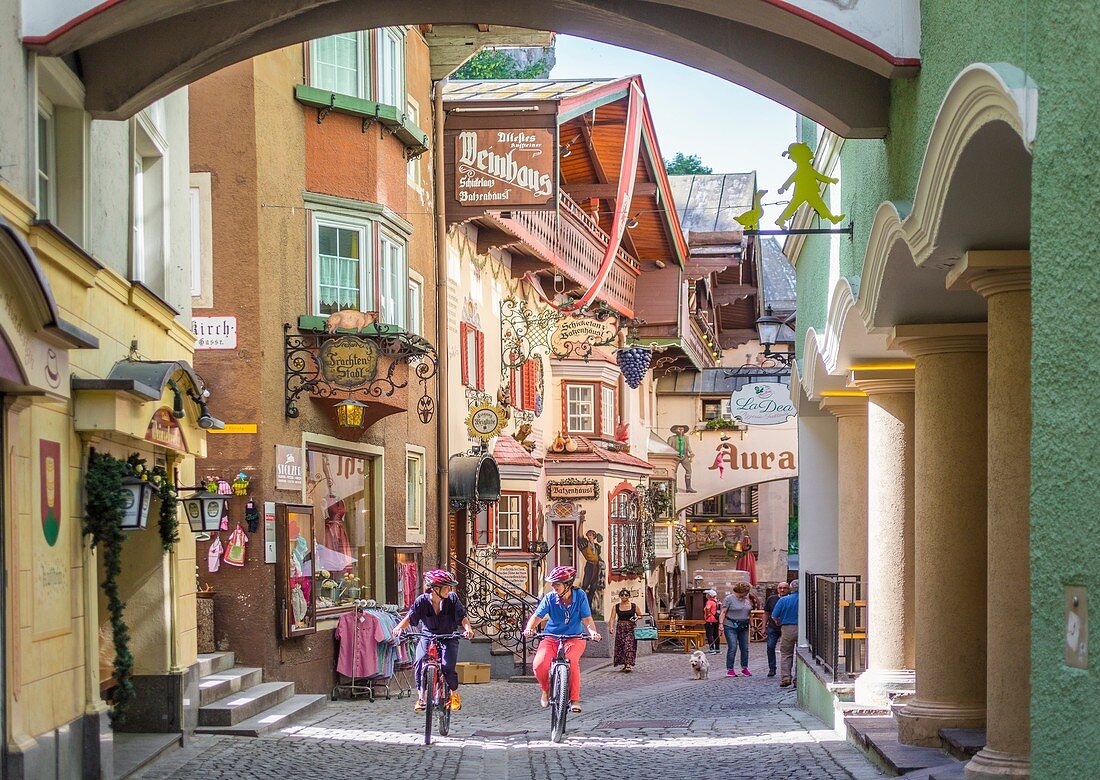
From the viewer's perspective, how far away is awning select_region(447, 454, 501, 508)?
24922 millimetres

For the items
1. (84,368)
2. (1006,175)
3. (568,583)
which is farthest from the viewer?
(568,583)

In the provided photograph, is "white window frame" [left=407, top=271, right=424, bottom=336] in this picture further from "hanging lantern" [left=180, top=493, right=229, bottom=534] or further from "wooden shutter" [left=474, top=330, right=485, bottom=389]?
"hanging lantern" [left=180, top=493, right=229, bottom=534]

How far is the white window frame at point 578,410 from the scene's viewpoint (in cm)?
3459

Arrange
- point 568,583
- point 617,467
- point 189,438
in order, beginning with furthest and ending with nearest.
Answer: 1. point 617,467
2. point 568,583
3. point 189,438

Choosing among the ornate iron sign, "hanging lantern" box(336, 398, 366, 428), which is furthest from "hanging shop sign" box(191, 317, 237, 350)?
"hanging lantern" box(336, 398, 366, 428)

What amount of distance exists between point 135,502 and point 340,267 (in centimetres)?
859

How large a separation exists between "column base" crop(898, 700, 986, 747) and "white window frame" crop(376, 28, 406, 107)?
11.7 meters

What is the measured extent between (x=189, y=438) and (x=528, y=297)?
17.5 meters

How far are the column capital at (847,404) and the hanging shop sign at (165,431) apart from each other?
6.65 meters

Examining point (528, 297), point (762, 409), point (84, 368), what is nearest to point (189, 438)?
point (84, 368)

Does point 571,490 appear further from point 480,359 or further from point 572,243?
point 480,359

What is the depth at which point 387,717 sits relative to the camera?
16.9m

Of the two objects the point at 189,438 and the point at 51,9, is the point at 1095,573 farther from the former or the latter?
the point at 189,438

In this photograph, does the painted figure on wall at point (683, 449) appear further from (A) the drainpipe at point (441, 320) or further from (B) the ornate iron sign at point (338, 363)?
(B) the ornate iron sign at point (338, 363)
